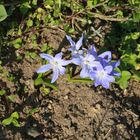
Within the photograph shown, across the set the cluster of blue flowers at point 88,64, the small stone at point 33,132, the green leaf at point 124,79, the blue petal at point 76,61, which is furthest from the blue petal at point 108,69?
the small stone at point 33,132

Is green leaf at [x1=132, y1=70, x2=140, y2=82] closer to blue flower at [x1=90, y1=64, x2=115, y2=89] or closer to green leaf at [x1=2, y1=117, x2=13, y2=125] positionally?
blue flower at [x1=90, y1=64, x2=115, y2=89]

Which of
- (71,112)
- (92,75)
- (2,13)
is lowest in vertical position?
(71,112)

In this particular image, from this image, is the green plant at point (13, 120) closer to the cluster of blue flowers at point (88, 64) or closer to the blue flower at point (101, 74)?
the cluster of blue flowers at point (88, 64)

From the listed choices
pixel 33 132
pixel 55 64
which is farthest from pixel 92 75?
pixel 33 132

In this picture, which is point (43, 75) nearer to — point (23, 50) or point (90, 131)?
point (23, 50)

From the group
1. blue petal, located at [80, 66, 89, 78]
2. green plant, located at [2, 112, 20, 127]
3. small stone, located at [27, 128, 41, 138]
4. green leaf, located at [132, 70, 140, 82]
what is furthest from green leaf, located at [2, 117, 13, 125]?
green leaf, located at [132, 70, 140, 82]

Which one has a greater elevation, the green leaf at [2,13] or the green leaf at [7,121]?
the green leaf at [2,13]

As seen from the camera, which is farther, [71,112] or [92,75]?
[71,112]

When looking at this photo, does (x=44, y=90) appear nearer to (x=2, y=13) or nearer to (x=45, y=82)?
(x=45, y=82)

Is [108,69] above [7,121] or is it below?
above

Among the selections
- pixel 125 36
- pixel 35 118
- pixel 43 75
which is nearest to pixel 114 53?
pixel 125 36
